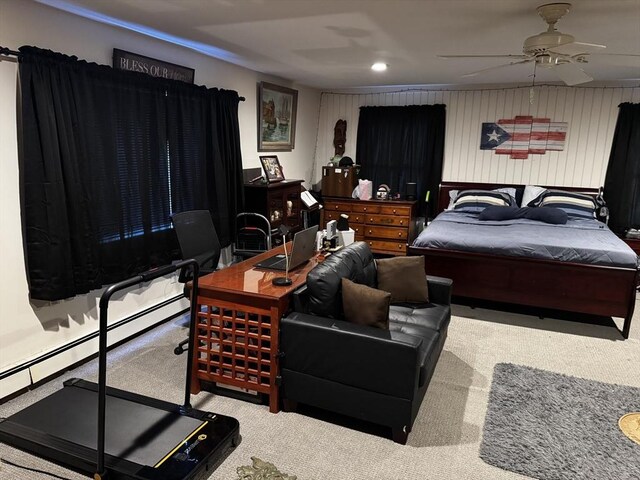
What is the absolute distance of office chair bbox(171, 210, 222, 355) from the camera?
335 centimetres

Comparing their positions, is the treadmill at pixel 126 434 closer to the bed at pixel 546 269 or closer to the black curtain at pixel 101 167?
the black curtain at pixel 101 167

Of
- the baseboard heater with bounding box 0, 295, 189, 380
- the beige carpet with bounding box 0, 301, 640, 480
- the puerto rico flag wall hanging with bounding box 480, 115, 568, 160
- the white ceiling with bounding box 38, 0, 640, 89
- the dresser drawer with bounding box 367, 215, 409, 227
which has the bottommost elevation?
the beige carpet with bounding box 0, 301, 640, 480

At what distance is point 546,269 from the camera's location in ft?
13.1

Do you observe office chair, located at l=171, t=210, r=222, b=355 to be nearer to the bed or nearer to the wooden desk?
the wooden desk

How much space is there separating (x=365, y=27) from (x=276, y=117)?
8.42 ft

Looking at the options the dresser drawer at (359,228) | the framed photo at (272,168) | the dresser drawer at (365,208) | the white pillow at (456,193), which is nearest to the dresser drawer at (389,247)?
the dresser drawer at (359,228)

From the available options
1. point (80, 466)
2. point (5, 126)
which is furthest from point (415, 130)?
point (80, 466)

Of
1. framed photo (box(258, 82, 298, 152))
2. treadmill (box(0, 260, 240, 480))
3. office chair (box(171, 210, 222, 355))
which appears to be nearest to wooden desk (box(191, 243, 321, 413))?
treadmill (box(0, 260, 240, 480))

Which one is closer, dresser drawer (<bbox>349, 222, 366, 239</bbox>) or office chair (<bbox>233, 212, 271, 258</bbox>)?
office chair (<bbox>233, 212, 271, 258</bbox>)

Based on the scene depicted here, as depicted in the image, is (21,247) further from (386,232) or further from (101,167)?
(386,232)

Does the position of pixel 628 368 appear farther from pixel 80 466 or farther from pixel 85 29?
pixel 85 29

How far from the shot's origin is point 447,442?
94.5 inches

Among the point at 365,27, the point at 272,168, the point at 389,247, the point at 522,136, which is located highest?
the point at 365,27

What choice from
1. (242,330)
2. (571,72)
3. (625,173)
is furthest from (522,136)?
(242,330)
